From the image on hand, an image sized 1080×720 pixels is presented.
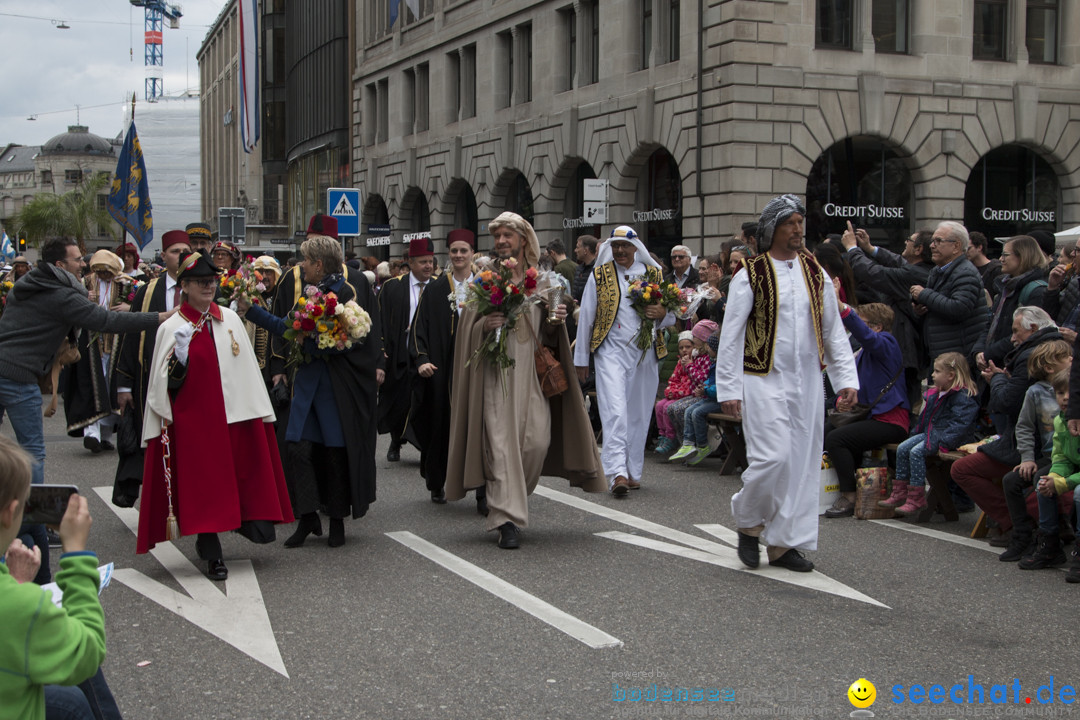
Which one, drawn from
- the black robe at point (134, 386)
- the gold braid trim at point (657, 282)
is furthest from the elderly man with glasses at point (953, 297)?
the black robe at point (134, 386)

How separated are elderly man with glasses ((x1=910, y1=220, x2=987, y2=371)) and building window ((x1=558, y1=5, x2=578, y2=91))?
2329cm

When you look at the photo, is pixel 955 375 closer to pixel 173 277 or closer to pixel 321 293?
pixel 321 293

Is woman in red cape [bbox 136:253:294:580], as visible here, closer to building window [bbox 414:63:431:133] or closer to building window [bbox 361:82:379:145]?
building window [bbox 414:63:431:133]

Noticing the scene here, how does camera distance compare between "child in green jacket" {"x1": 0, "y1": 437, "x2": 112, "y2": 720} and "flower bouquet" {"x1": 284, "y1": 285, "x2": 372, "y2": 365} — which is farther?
"flower bouquet" {"x1": 284, "y1": 285, "x2": 372, "y2": 365}

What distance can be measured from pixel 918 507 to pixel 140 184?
61.9ft

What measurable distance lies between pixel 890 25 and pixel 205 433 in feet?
75.2

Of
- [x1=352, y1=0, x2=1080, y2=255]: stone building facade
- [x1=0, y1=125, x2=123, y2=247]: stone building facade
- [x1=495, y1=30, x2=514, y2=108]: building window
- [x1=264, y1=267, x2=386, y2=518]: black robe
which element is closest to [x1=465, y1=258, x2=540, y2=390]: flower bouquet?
[x1=264, y1=267, x2=386, y2=518]: black robe

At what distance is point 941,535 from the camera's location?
827 centimetres

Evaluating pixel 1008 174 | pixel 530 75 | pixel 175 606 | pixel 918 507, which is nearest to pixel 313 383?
pixel 175 606

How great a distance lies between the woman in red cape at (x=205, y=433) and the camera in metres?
6.79

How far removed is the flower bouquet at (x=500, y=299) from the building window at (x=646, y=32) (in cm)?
2202

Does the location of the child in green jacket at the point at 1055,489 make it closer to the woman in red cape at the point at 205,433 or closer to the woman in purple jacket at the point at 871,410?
the woman in purple jacket at the point at 871,410

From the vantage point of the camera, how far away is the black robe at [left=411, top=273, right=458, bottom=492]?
9.39 m

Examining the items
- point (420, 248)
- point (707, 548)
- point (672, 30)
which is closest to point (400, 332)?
point (420, 248)
